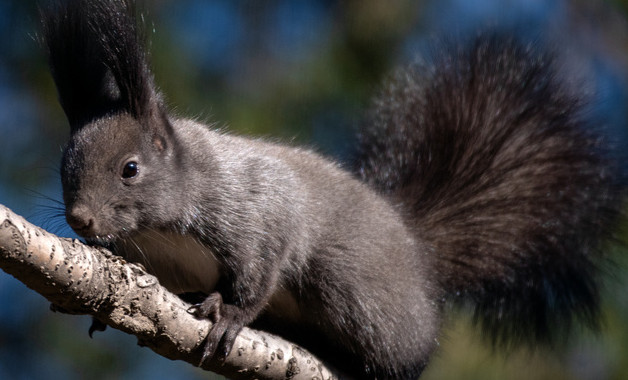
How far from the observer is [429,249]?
105 inches

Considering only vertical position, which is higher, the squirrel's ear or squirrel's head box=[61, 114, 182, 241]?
Result: the squirrel's ear

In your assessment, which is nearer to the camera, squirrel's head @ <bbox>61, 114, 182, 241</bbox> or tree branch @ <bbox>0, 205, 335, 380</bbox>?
tree branch @ <bbox>0, 205, 335, 380</bbox>

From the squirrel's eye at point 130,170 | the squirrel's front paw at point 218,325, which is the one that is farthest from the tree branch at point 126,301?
the squirrel's eye at point 130,170

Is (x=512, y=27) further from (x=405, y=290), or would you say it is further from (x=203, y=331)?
(x=203, y=331)

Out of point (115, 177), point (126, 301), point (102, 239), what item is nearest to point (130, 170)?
point (115, 177)

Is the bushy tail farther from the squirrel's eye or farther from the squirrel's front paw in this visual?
the squirrel's eye

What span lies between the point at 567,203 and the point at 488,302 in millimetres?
396

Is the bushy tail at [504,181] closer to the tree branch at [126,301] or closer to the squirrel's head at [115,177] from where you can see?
the tree branch at [126,301]

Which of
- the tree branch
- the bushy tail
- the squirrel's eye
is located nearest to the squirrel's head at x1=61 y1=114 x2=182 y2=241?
the squirrel's eye

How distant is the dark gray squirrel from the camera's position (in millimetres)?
2010

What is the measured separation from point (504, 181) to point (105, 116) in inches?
51.9

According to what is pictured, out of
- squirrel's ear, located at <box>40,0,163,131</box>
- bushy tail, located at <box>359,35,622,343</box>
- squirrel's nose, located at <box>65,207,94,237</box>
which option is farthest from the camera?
bushy tail, located at <box>359,35,622,343</box>

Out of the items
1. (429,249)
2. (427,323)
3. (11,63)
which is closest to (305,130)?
(429,249)

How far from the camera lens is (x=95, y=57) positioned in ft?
6.63
